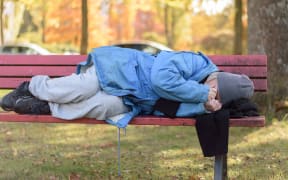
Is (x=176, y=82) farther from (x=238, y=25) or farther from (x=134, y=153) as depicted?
(x=238, y=25)

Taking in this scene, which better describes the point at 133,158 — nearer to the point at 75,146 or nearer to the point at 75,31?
the point at 75,146

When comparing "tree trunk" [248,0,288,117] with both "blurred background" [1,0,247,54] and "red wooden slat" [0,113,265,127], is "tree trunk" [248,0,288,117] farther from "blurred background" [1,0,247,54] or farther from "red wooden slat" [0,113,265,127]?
"blurred background" [1,0,247,54]

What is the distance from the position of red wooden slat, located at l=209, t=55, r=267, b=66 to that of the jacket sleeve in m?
0.76

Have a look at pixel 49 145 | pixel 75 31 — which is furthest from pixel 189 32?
pixel 49 145

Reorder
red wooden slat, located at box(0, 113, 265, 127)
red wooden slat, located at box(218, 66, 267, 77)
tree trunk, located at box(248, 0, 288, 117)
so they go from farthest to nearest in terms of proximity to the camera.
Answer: tree trunk, located at box(248, 0, 288, 117) → red wooden slat, located at box(218, 66, 267, 77) → red wooden slat, located at box(0, 113, 265, 127)

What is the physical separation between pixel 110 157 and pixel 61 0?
23072mm

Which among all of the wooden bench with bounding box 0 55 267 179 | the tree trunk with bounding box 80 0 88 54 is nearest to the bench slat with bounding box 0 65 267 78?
the wooden bench with bounding box 0 55 267 179

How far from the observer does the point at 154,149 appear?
5758mm

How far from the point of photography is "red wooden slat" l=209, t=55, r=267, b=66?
14.7ft

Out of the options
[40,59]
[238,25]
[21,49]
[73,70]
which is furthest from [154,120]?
[21,49]

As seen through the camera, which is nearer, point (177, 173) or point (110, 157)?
point (177, 173)

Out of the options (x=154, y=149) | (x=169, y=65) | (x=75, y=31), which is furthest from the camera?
(x=75, y=31)

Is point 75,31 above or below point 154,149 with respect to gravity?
below

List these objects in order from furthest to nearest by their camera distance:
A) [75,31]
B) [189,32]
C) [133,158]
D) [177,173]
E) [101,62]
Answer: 1. [189,32]
2. [75,31]
3. [133,158]
4. [177,173]
5. [101,62]
